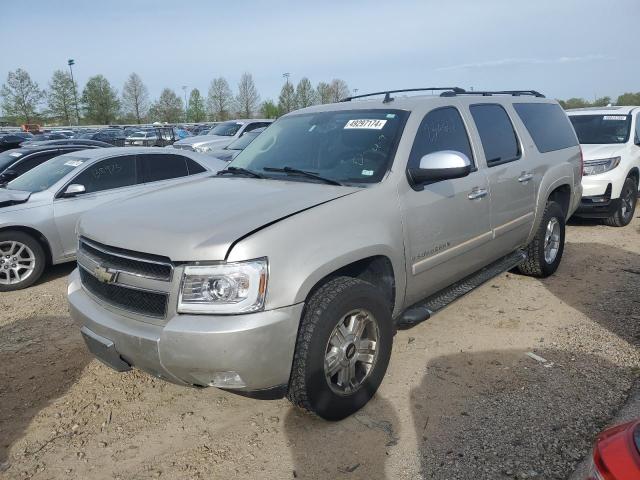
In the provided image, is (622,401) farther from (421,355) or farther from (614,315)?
(614,315)

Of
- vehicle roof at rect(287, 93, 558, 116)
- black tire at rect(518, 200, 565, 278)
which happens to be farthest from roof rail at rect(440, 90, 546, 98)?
black tire at rect(518, 200, 565, 278)

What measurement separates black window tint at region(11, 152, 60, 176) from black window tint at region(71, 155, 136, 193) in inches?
103

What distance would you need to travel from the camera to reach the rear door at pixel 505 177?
431 cm

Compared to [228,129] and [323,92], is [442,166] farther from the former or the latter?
[323,92]

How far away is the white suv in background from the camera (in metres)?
7.81

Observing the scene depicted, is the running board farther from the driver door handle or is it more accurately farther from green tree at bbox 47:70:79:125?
green tree at bbox 47:70:79:125

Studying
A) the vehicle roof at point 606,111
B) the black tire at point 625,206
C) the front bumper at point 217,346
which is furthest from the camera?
the vehicle roof at point 606,111

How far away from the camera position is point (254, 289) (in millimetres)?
2508

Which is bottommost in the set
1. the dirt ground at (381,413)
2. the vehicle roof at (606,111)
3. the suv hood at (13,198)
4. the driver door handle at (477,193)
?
the dirt ground at (381,413)

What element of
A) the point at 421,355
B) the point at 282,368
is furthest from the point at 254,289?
the point at 421,355

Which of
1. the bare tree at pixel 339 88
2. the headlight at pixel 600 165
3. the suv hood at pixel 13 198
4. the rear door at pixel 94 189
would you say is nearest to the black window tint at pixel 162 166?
the rear door at pixel 94 189

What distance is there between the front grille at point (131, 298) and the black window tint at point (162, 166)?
13.3ft

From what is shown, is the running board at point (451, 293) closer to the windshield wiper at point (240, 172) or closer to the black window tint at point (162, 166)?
the windshield wiper at point (240, 172)

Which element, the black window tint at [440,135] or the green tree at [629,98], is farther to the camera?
the green tree at [629,98]
